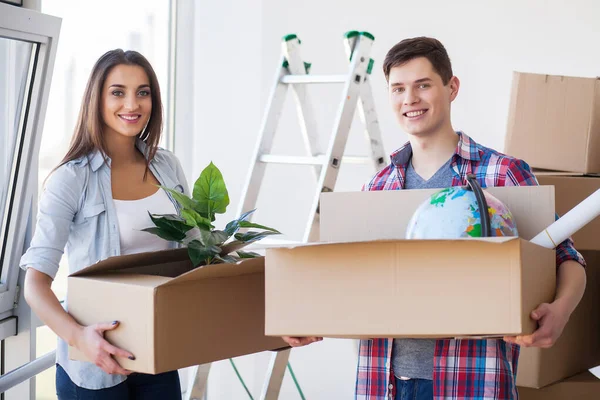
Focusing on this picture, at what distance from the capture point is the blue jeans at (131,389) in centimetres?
157

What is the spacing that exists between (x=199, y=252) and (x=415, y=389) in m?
0.48

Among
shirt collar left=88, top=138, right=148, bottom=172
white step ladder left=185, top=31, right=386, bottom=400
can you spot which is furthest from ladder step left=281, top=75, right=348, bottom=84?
shirt collar left=88, top=138, right=148, bottom=172

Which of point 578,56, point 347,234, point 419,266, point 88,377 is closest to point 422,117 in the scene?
point 347,234

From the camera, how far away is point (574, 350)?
2.00 meters

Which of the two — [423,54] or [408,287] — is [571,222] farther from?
[423,54]

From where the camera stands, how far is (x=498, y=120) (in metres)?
2.75

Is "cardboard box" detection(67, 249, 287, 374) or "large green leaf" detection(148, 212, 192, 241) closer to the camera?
"cardboard box" detection(67, 249, 287, 374)

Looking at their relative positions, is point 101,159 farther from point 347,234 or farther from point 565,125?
point 565,125

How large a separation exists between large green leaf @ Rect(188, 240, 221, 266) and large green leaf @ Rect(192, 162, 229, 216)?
7 cm

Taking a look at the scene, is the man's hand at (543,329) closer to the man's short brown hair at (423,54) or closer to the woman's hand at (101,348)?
the man's short brown hair at (423,54)

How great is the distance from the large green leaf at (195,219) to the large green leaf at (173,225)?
0.14 feet

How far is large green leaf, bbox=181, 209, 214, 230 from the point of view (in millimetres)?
1374

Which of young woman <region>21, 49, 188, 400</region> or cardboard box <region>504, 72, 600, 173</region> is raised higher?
cardboard box <region>504, 72, 600, 173</region>

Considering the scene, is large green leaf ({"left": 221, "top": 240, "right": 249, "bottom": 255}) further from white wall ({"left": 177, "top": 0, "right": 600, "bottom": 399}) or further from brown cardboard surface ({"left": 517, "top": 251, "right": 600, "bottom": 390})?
white wall ({"left": 177, "top": 0, "right": 600, "bottom": 399})
